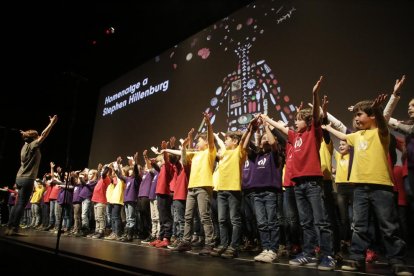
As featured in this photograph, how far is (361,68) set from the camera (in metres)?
4.46

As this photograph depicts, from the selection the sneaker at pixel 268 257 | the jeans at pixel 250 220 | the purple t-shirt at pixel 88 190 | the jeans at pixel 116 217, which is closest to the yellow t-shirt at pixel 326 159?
the sneaker at pixel 268 257

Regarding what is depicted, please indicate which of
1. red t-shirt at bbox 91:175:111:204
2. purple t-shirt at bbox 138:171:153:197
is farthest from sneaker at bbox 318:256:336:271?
red t-shirt at bbox 91:175:111:204

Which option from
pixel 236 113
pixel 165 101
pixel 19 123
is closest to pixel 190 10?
pixel 165 101

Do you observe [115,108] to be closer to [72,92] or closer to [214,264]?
[72,92]

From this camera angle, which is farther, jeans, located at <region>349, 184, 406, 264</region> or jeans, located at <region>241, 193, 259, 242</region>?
jeans, located at <region>241, 193, 259, 242</region>

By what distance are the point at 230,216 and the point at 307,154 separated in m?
1.15

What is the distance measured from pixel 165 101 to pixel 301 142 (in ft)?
16.5

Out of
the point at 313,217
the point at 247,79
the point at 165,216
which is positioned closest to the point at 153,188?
the point at 165,216

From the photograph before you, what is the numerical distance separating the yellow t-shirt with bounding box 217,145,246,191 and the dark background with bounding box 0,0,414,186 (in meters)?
1.73

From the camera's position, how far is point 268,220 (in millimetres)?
3240

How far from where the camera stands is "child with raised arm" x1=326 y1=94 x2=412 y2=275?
2.45 meters

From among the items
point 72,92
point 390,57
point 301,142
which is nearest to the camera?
point 301,142

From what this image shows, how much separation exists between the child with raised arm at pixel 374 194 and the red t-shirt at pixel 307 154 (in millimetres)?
318

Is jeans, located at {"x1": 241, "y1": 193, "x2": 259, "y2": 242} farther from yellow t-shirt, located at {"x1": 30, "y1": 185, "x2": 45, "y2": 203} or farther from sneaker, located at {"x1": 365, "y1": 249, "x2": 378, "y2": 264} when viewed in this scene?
yellow t-shirt, located at {"x1": 30, "y1": 185, "x2": 45, "y2": 203}
